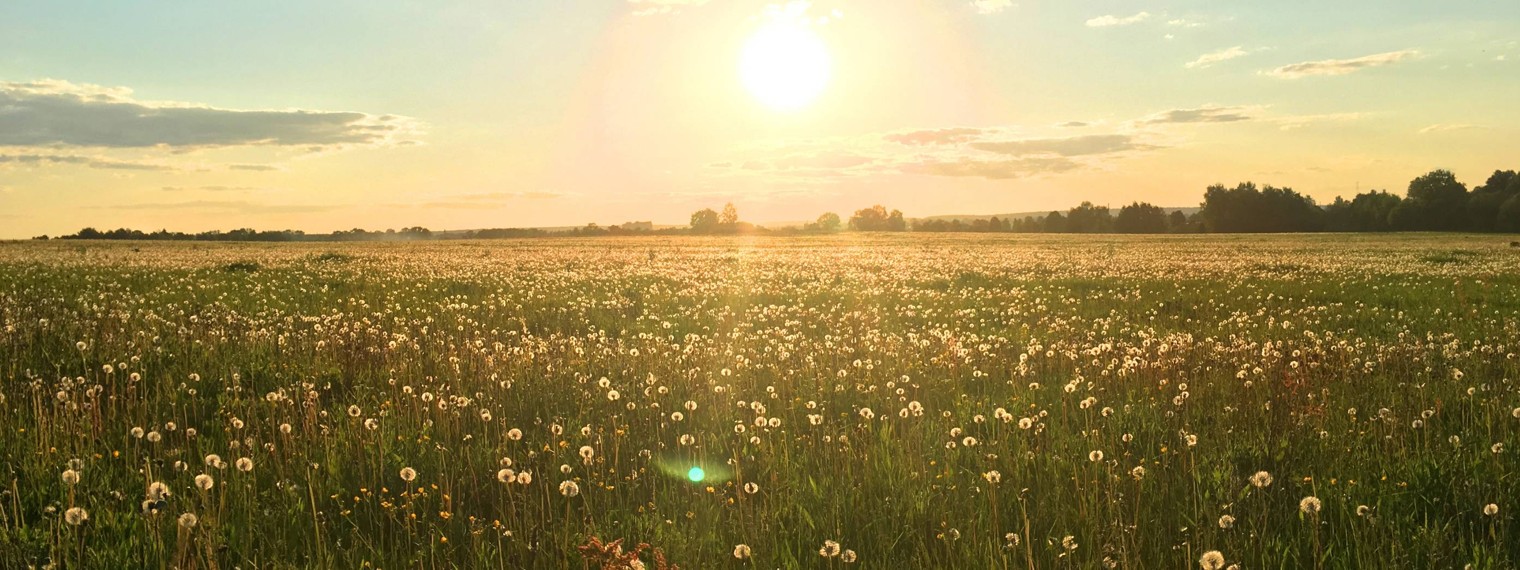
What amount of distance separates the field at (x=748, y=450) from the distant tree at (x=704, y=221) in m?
116

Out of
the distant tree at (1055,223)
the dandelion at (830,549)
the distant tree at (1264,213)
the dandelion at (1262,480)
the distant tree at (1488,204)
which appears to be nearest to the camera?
the dandelion at (830,549)

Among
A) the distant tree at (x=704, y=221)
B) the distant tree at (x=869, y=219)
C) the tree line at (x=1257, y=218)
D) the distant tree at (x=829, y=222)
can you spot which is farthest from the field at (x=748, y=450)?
the distant tree at (x=829, y=222)

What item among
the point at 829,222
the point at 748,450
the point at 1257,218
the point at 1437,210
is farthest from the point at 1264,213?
the point at 748,450

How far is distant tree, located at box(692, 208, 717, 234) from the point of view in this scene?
421 ft

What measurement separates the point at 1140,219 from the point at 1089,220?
675 cm

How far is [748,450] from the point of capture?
553 centimetres

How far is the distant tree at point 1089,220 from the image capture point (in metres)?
120

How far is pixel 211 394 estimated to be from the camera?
7.19 metres

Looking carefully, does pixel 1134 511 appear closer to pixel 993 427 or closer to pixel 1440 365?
pixel 993 427

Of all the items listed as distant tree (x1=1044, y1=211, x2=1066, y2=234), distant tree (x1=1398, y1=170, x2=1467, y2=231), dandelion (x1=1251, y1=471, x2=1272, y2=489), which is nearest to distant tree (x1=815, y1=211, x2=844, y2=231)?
distant tree (x1=1044, y1=211, x2=1066, y2=234)

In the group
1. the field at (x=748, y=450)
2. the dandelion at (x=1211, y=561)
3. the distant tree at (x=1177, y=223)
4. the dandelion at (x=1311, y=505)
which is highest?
the distant tree at (x=1177, y=223)

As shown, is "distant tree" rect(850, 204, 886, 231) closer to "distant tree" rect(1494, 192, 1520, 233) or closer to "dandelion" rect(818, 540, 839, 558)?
"distant tree" rect(1494, 192, 1520, 233)

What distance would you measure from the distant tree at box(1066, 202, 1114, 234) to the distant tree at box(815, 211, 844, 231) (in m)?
39.3

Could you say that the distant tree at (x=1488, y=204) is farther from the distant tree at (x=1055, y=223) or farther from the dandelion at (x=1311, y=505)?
the dandelion at (x=1311, y=505)
